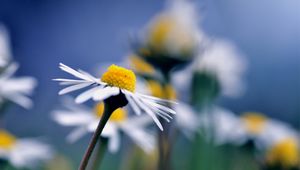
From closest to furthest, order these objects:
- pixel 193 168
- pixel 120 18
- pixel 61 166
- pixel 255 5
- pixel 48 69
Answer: pixel 193 168 → pixel 61 166 → pixel 48 69 → pixel 255 5 → pixel 120 18

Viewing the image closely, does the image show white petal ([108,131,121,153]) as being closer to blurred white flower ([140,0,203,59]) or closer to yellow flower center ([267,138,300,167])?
blurred white flower ([140,0,203,59])

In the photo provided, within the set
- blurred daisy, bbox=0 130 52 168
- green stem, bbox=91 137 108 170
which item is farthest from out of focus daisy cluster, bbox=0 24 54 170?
green stem, bbox=91 137 108 170

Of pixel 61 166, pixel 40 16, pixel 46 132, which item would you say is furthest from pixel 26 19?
pixel 61 166

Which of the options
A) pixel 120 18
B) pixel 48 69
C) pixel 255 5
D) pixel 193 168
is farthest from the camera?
pixel 120 18

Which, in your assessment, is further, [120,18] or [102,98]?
Answer: [120,18]

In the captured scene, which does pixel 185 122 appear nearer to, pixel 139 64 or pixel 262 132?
pixel 139 64

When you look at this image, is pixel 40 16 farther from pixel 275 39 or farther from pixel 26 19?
pixel 275 39

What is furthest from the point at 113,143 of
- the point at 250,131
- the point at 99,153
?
the point at 250,131
